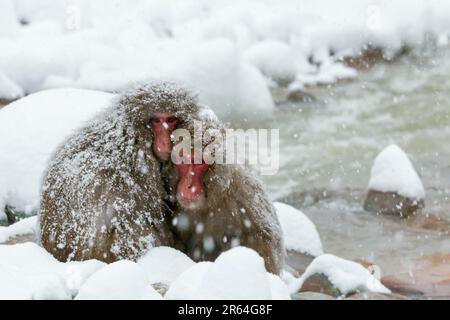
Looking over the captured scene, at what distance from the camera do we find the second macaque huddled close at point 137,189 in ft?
7.58

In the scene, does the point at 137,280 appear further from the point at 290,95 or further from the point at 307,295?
the point at 290,95

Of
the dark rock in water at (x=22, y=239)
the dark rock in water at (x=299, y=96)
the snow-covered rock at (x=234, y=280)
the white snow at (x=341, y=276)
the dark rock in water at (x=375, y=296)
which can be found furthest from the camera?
the dark rock in water at (x=299, y=96)

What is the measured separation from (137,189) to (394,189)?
5.05 m

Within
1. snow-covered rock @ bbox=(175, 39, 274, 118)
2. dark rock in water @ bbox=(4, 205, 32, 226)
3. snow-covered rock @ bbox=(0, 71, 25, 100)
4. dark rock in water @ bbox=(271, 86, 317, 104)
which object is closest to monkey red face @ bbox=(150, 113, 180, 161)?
dark rock in water @ bbox=(4, 205, 32, 226)

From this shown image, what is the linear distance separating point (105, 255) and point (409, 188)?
5.14 metres

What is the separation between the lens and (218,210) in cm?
243

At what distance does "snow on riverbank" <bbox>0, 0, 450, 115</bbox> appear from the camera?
29.9ft

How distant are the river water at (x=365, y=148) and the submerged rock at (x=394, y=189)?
14 cm

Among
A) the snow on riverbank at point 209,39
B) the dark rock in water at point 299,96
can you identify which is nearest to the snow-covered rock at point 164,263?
the snow on riverbank at point 209,39

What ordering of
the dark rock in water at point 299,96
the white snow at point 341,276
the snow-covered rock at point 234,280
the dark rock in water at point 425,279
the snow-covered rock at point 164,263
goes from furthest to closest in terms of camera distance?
the dark rock in water at point 299,96 < the dark rock in water at point 425,279 < the white snow at point 341,276 < the snow-covered rock at point 164,263 < the snow-covered rock at point 234,280

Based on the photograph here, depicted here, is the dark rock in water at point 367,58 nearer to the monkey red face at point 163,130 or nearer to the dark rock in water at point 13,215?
the dark rock in water at point 13,215

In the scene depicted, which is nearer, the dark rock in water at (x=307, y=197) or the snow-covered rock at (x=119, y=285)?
the snow-covered rock at (x=119, y=285)

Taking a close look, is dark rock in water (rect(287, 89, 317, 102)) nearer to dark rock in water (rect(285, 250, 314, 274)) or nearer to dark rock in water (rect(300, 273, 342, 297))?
dark rock in water (rect(285, 250, 314, 274))

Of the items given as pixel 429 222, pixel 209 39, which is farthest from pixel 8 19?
pixel 429 222
